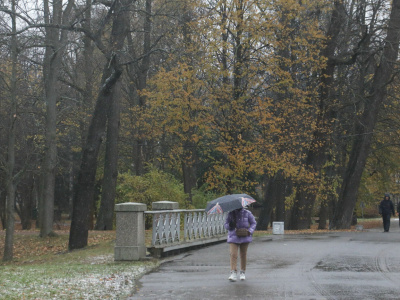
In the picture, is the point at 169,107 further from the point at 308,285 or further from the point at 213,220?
the point at 308,285

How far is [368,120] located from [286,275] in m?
21.9

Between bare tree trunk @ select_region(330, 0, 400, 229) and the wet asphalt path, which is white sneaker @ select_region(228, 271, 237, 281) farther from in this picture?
bare tree trunk @ select_region(330, 0, 400, 229)

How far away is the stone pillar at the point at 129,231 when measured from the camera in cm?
1499

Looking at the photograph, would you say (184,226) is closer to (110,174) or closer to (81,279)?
(81,279)

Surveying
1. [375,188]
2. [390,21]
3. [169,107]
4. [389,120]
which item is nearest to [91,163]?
[169,107]

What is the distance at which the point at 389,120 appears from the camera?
35.3 meters

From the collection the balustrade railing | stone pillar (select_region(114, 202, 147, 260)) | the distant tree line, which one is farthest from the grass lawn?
the distant tree line

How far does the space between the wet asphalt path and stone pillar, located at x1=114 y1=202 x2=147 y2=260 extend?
2.78ft

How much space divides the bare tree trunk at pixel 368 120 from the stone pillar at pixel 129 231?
18680mm

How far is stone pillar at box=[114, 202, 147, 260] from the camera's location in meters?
15.0

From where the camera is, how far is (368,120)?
3241cm

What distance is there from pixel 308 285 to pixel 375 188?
4342 cm

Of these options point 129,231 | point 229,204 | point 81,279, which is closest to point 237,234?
point 229,204

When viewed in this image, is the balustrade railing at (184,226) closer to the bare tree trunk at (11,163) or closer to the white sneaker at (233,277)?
the white sneaker at (233,277)
